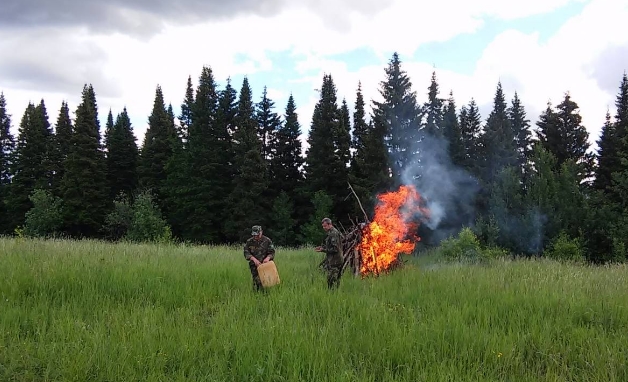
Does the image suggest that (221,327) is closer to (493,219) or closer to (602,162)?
(493,219)

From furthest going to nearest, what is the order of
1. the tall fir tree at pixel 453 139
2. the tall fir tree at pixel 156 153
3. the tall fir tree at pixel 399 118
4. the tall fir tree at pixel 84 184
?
1. the tall fir tree at pixel 156 153
2. the tall fir tree at pixel 84 184
3. the tall fir tree at pixel 453 139
4. the tall fir tree at pixel 399 118

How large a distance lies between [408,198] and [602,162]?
3168 cm

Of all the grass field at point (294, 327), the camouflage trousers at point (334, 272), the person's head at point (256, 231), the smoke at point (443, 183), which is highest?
the smoke at point (443, 183)

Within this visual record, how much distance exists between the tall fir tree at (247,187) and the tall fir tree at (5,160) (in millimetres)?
27445

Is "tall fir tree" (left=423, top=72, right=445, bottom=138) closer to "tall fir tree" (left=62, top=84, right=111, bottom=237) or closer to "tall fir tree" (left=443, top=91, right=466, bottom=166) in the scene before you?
"tall fir tree" (left=443, top=91, right=466, bottom=166)

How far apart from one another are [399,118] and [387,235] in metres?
22.0

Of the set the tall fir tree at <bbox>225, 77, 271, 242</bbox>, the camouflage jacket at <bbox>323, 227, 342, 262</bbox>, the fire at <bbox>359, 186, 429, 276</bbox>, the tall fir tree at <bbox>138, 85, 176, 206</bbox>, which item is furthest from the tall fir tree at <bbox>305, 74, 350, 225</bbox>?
the camouflage jacket at <bbox>323, 227, 342, 262</bbox>

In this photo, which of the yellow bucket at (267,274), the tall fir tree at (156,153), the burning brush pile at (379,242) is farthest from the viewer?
the tall fir tree at (156,153)

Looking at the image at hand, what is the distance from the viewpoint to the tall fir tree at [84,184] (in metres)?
44.5

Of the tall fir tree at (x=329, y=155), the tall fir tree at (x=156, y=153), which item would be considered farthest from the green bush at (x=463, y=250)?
the tall fir tree at (x=156, y=153)

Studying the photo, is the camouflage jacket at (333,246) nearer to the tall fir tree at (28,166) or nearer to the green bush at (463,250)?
the green bush at (463,250)

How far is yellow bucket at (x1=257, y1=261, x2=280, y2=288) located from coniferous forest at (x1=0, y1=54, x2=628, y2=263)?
53.9 ft

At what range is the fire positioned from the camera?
12.1 metres

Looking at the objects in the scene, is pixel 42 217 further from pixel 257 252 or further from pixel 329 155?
pixel 257 252
